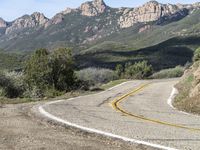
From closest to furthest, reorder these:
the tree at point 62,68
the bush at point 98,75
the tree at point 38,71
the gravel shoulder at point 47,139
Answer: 1. the gravel shoulder at point 47,139
2. the tree at point 38,71
3. the tree at point 62,68
4. the bush at point 98,75

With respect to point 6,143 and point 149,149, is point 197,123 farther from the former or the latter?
point 6,143

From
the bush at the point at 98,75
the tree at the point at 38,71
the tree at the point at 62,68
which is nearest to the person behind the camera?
the tree at the point at 38,71

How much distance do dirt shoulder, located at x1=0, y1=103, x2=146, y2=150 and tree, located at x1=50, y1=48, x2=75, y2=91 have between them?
100.0 feet

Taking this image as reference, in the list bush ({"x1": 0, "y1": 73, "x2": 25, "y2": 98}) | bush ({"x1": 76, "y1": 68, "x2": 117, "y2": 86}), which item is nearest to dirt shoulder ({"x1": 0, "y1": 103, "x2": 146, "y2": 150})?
bush ({"x1": 0, "y1": 73, "x2": 25, "y2": 98})

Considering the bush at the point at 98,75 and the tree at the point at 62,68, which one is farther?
the bush at the point at 98,75

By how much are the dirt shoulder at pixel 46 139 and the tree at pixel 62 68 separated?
3047 cm

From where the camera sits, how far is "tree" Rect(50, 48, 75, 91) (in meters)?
42.6

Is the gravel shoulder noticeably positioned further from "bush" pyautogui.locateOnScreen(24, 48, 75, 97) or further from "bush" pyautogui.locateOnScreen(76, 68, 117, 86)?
"bush" pyautogui.locateOnScreen(76, 68, 117, 86)

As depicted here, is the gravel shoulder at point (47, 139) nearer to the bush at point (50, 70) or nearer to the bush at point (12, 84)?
the bush at point (50, 70)

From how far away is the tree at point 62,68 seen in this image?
42.6 meters

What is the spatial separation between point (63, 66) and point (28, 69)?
3193mm

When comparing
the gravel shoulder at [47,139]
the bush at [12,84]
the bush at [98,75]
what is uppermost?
the gravel shoulder at [47,139]

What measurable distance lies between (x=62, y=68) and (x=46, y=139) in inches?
1335

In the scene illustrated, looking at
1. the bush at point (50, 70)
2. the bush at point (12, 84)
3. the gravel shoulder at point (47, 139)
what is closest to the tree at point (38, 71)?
the bush at point (50, 70)
